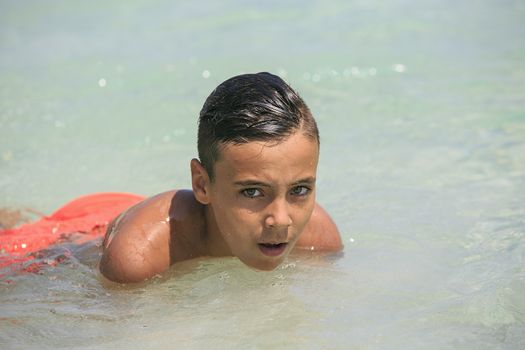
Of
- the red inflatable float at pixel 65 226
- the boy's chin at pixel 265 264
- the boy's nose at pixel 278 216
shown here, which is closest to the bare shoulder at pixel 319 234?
the boy's chin at pixel 265 264

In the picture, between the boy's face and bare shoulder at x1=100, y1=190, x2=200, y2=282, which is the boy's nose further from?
bare shoulder at x1=100, y1=190, x2=200, y2=282

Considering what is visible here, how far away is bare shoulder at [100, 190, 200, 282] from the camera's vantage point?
3.70 meters

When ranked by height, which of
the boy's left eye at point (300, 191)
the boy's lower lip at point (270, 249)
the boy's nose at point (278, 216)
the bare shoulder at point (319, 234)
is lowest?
the bare shoulder at point (319, 234)

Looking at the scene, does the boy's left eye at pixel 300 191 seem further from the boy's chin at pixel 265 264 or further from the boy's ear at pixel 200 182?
the boy's ear at pixel 200 182

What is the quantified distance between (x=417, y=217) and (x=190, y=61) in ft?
13.9

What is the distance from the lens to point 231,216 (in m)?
3.50

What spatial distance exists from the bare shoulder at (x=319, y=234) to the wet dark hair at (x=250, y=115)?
0.73m

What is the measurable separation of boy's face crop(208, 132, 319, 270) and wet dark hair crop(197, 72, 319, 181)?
0.04m

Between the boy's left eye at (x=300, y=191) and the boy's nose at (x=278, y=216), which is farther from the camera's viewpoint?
the boy's left eye at (x=300, y=191)

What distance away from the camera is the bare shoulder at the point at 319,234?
→ 4117mm

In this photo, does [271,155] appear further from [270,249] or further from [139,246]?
[139,246]

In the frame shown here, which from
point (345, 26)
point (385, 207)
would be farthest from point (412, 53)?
point (385, 207)

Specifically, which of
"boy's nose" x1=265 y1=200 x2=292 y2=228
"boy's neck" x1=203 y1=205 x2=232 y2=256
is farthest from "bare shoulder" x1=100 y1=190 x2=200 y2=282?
"boy's nose" x1=265 y1=200 x2=292 y2=228

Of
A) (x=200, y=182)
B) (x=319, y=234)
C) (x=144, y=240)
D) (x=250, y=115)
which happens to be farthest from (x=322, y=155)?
(x=250, y=115)
